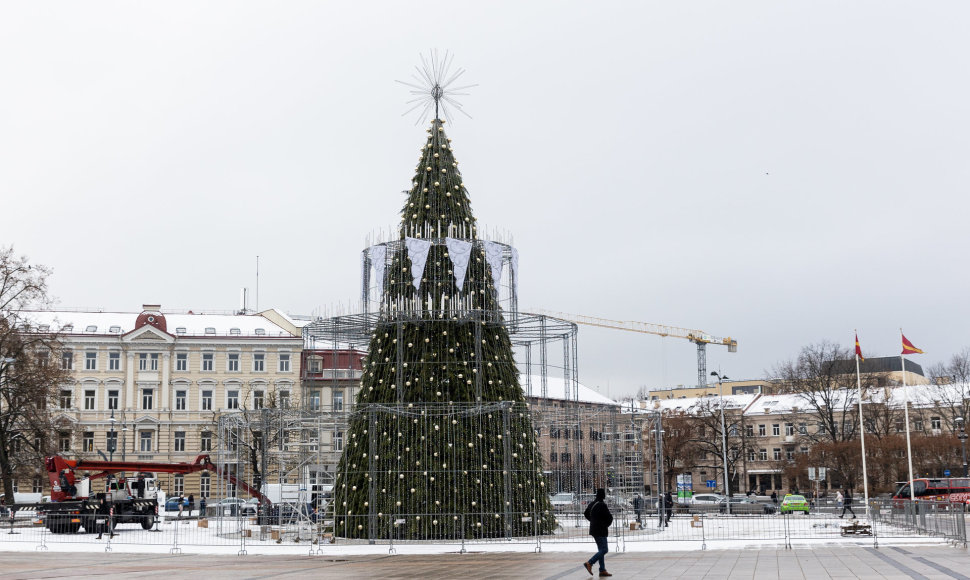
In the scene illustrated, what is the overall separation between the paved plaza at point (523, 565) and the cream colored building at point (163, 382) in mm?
47432

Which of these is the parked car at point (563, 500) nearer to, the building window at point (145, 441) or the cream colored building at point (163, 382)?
the cream colored building at point (163, 382)

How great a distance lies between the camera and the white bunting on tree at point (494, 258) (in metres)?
31.2

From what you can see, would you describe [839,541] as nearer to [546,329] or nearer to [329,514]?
[546,329]

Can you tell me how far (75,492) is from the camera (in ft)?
134

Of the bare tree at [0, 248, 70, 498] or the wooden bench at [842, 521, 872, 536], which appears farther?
the bare tree at [0, 248, 70, 498]

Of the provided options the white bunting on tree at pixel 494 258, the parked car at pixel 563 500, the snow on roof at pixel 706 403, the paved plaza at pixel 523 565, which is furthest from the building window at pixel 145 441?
the white bunting on tree at pixel 494 258

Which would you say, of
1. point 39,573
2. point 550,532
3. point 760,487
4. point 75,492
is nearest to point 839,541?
point 550,532

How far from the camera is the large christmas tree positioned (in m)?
28.9

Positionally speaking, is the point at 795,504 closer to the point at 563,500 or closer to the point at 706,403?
the point at 563,500

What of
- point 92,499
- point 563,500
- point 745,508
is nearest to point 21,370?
point 92,499

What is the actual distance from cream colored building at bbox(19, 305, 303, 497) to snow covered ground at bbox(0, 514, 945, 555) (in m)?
35.8

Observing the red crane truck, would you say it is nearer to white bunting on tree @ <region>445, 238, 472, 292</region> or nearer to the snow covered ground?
the snow covered ground

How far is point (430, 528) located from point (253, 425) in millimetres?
6987

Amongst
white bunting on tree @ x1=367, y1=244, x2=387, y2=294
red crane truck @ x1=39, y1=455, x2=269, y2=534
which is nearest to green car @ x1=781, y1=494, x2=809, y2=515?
red crane truck @ x1=39, y1=455, x2=269, y2=534
